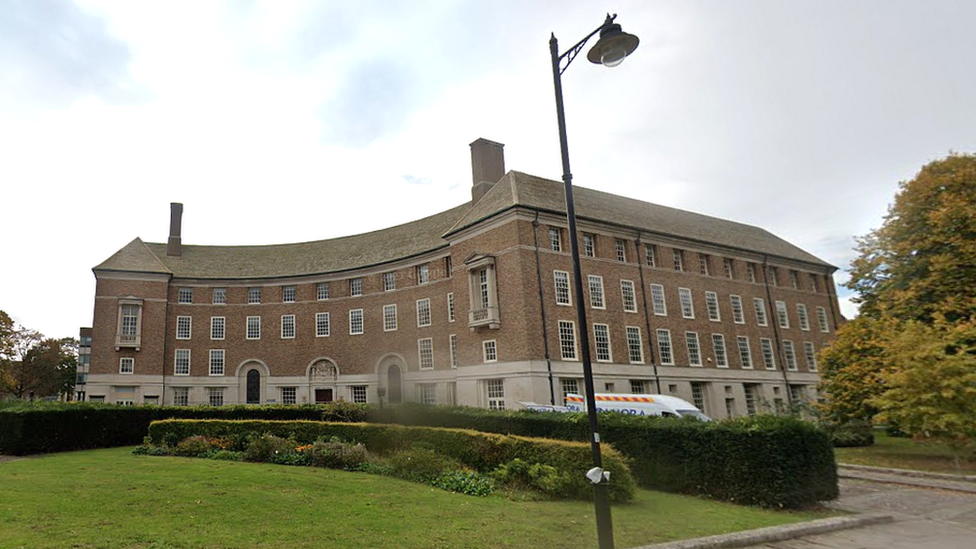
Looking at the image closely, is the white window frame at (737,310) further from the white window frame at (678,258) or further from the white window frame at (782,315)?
the white window frame at (678,258)

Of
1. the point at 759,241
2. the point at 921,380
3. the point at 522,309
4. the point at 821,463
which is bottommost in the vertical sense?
the point at 821,463

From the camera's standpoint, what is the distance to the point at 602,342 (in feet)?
118

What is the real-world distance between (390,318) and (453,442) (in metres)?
31.2

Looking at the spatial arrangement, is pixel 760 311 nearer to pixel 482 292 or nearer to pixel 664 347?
pixel 664 347

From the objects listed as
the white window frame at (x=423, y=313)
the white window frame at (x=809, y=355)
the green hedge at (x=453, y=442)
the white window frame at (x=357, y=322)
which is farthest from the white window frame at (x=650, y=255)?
the green hedge at (x=453, y=442)

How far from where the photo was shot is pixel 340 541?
810cm

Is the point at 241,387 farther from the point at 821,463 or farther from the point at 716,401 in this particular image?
the point at 821,463

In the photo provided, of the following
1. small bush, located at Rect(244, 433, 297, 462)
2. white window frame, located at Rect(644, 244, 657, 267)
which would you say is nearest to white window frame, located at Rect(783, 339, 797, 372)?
white window frame, located at Rect(644, 244, 657, 267)

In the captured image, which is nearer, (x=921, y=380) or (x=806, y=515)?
(x=806, y=515)

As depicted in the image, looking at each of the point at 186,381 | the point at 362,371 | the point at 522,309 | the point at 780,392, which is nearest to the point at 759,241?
the point at 780,392

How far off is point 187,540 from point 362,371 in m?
39.3

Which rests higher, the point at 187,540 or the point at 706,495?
the point at 187,540

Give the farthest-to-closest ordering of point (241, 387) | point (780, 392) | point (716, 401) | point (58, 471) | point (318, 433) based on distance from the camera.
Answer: point (241, 387) < point (780, 392) < point (716, 401) < point (318, 433) < point (58, 471)

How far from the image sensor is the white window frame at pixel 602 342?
35500 millimetres
